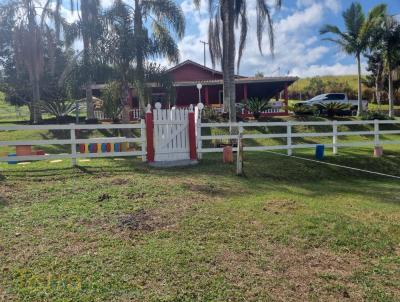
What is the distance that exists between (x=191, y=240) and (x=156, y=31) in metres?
14.6

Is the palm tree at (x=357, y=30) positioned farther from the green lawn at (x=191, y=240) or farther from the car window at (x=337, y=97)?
the green lawn at (x=191, y=240)

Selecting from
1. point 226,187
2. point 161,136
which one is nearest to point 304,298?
point 226,187

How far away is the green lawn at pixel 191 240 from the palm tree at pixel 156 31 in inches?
370

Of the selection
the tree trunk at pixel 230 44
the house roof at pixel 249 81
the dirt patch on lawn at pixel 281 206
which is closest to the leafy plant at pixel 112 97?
the tree trunk at pixel 230 44

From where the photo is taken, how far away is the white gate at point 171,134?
10.5 metres

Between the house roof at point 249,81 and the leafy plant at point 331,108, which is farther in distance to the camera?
the house roof at point 249,81

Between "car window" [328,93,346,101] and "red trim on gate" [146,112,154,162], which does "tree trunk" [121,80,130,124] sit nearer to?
"red trim on gate" [146,112,154,162]

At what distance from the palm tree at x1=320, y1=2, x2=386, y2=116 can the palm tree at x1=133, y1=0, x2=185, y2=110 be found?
1436 centimetres

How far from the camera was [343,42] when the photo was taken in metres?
28.0

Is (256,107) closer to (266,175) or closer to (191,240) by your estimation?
(266,175)

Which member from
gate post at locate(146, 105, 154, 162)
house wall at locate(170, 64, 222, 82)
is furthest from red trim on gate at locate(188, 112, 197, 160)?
house wall at locate(170, 64, 222, 82)

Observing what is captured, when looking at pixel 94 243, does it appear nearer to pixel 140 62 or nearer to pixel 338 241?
pixel 338 241

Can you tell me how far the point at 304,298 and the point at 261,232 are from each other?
62.5 inches

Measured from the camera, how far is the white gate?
10547 mm
